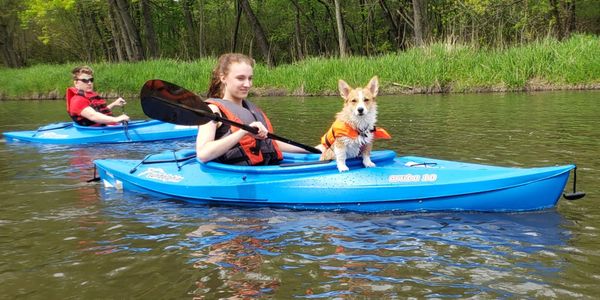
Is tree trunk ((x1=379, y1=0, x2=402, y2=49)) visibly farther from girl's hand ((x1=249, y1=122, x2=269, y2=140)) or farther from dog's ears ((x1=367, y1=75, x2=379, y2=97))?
girl's hand ((x1=249, y1=122, x2=269, y2=140))

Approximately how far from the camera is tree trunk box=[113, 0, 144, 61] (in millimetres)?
22609

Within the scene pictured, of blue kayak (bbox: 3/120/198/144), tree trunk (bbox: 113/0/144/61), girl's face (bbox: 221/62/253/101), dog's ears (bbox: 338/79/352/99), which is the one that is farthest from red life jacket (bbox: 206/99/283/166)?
tree trunk (bbox: 113/0/144/61)

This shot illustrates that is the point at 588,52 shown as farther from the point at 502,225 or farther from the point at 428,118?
the point at 502,225

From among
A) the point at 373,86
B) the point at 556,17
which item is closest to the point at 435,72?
the point at 556,17

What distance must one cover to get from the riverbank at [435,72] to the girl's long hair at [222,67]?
10899 millimetres

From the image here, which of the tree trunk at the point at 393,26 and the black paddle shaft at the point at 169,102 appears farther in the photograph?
the tree trunk at the point at 393,26

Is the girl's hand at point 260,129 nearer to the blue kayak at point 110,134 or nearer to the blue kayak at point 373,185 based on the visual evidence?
the blue kayak at point 373,185

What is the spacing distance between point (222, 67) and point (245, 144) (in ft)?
2.38

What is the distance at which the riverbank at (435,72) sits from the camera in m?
14.1

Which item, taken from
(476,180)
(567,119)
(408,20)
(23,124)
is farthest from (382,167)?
(408,20)

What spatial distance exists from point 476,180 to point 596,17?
1132 inches

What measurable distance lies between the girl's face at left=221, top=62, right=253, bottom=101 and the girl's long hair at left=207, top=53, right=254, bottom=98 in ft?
0.13

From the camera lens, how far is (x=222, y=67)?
16.1 ft

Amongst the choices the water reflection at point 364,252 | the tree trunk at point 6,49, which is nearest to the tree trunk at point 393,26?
the tree trunk at point 6,49
